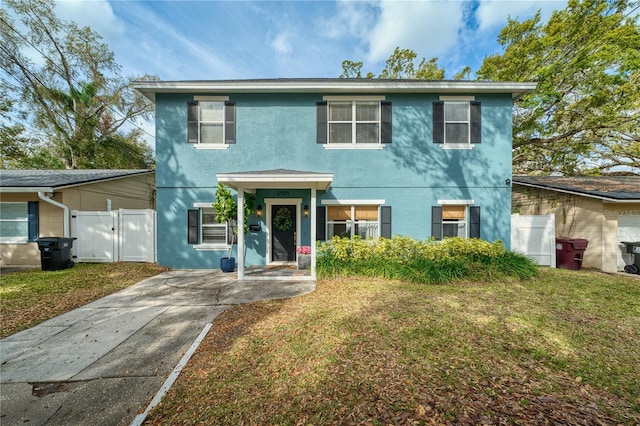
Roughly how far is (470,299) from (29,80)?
27.4m

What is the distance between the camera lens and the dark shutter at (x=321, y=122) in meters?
8.21

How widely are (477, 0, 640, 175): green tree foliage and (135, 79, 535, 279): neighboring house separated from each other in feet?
26.7

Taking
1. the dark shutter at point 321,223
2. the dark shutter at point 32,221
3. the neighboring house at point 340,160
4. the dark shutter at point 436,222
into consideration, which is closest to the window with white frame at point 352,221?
the neighboring house at point 340,160

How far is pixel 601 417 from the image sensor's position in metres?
2.23

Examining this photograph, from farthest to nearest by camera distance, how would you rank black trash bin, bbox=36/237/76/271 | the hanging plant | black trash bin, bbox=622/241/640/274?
the hanging plant → black trash bin, bbox=622/241/640/274 → black trash bin, bbox=36/237/76/271

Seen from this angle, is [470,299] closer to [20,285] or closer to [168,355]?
[168,355]

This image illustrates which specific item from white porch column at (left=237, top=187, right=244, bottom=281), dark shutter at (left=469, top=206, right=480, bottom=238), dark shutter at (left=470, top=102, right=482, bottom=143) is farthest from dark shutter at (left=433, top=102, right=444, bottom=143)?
white porch column at (left=237, top=187, right=244, bottom=281)

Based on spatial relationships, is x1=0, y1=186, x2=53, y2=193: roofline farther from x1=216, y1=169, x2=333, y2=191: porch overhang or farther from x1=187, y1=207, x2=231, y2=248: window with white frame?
x1=216, y1=169, x2=333, y2=191: porch overhang

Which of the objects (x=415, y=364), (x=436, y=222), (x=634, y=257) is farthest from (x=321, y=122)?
(x=634, y=257)

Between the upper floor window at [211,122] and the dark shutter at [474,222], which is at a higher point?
the upper floor window at [211,122]

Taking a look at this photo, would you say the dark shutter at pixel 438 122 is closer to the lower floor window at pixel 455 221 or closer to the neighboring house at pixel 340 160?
the neighboring house at pixel 340 160

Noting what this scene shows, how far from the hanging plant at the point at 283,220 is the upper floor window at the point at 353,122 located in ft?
8.96

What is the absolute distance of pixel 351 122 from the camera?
27.2 feet

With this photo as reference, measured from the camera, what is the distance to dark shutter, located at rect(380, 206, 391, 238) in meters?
8.09
